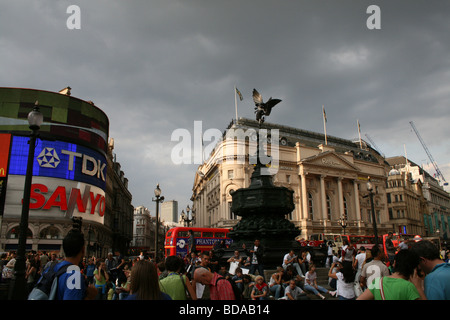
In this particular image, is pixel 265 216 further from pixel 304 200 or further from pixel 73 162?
pixel 304 200

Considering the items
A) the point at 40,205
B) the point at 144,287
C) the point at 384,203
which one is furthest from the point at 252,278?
the point at 384,203

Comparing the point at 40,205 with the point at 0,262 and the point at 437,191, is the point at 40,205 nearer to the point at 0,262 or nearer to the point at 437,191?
the point at 0,262

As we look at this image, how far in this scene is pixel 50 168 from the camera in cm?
4516

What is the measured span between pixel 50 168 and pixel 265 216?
39726 millimetres

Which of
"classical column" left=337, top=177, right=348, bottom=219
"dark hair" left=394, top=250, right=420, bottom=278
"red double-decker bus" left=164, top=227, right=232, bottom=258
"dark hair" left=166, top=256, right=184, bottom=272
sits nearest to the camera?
"dark hair" left=394, top=250, right=420, bottom=278

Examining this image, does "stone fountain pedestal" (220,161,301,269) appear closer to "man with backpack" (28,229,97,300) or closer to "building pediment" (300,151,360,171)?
"man with backpack" (28,229,97,300)

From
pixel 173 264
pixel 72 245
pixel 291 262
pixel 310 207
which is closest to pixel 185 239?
pixel 291 262

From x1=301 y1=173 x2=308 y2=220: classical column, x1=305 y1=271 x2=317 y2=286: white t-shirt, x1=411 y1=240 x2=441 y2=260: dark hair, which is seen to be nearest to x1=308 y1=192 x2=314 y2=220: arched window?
x1=301 y1=173 x2=308 y2=220: classical column

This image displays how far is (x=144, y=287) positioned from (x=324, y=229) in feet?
200

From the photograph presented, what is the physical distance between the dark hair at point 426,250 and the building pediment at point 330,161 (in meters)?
→ 58.8

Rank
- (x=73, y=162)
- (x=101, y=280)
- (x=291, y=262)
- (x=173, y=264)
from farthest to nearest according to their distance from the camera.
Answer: (x=73, y=162), (x=291, y=262), (x=101, y=280), (x=173, y=264)

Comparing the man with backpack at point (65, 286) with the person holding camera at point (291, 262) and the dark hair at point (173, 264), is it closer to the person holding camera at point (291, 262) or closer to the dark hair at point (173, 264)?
the dark hair at point (173, 264)

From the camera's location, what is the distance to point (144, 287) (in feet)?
10.9

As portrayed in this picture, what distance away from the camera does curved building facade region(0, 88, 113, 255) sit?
4306 cm
